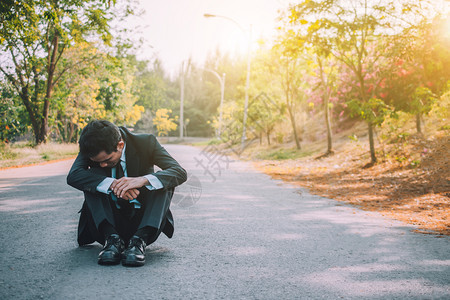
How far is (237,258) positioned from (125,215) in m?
1.09

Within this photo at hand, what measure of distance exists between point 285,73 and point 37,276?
2158 centimetres

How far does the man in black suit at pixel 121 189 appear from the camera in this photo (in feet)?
10.8

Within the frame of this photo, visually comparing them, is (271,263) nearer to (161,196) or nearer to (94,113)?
(161,196)

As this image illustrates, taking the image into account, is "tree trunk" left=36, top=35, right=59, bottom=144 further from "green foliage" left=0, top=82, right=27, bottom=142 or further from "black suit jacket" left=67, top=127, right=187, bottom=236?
"black suit jacket" left=67, top=127, right=187, bottom=236

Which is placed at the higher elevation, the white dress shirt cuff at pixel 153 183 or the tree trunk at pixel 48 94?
the tree trunk at pixel 48 94

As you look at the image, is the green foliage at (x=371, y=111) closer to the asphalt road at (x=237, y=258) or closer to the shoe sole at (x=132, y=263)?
the asphalt road at (x=237, y=258)

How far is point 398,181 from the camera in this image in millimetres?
9281

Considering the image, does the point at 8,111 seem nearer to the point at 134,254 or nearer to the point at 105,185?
the point at 105,185

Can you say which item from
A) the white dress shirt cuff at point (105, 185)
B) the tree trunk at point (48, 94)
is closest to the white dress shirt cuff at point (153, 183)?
the white dress shirt cuff at point (105, 185)

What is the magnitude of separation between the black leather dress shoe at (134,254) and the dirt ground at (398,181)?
354cm

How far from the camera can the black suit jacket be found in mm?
3348

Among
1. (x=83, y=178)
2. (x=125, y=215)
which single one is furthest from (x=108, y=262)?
(x=83, y=178)

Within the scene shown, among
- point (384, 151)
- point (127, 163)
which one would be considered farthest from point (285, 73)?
point (127, 163)

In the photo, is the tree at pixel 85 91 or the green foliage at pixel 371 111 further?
the tree at pixel 85 91
